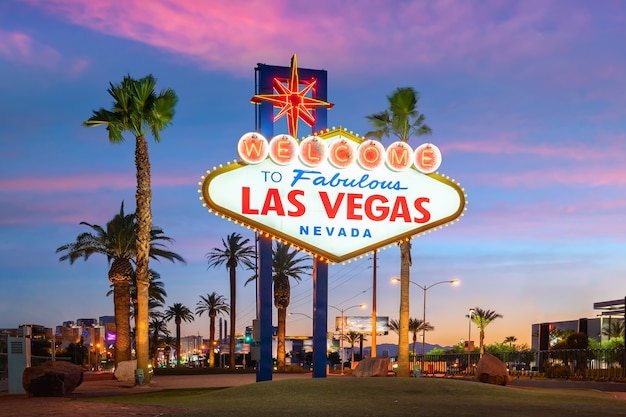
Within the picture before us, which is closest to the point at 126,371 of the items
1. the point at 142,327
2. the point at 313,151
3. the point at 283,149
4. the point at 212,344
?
the point at 142,327

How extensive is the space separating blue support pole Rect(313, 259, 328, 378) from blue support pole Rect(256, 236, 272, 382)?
6.18 feet

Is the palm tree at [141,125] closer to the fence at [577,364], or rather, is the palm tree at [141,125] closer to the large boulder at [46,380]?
the large boulder at [46,380]

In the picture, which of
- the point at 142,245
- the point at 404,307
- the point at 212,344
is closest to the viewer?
the point at 142,245

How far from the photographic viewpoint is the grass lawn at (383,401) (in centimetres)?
1822

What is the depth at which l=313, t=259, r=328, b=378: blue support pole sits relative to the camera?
31083 mm

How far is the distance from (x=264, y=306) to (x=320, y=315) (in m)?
2.38

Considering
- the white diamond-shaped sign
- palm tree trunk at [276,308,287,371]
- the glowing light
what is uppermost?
the glowing light

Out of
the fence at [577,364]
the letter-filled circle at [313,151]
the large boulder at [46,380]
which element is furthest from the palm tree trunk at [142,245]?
the fence at [577,364]

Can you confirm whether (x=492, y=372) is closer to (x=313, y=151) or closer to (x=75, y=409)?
(x=313, y=151)

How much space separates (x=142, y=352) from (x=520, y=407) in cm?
2070

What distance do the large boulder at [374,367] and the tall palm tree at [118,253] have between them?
14.7 m

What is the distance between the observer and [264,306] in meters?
30.3

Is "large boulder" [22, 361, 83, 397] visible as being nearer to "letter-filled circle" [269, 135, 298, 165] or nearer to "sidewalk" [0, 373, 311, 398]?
"sidewalk" [0, 373, 311, 398]

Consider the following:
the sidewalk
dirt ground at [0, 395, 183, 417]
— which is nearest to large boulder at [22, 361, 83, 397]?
the sidewalk
